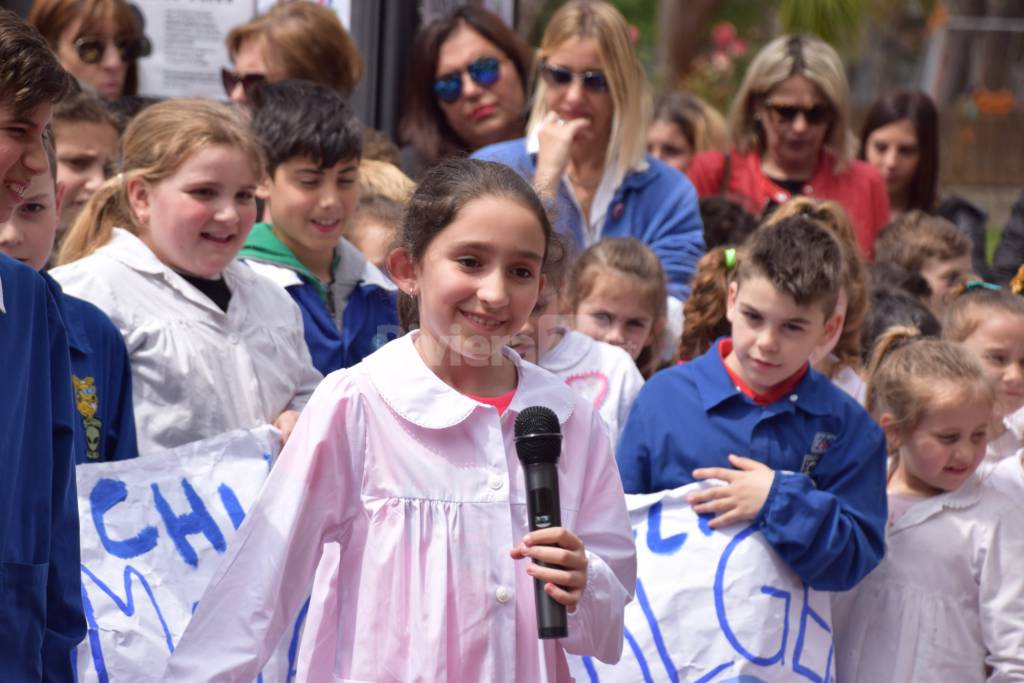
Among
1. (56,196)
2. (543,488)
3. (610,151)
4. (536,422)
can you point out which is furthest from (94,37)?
(543,488)

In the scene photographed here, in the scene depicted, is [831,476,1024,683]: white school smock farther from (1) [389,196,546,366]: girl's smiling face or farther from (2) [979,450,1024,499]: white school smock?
(1) [389,196,546,366]: girl's smiling face

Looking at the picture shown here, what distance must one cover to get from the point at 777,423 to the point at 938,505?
73cm

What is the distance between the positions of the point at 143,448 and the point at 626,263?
1948mm

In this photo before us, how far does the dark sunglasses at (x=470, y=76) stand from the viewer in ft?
22.5

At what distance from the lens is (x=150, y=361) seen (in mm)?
4500

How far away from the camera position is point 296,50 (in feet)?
21.5

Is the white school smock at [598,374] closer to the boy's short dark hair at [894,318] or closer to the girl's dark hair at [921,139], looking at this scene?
the boy's short dark hair at [894,318]

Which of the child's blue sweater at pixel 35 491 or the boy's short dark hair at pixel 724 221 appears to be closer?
the child's blue sweater at pixel 35 491

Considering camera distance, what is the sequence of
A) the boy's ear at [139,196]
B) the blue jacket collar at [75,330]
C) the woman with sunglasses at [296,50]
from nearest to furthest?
the blue jacket collar at [75,330]
the boy's ear at [139,196]
the woman with sunglasses at [296,50]

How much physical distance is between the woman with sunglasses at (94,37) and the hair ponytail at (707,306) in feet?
9.26

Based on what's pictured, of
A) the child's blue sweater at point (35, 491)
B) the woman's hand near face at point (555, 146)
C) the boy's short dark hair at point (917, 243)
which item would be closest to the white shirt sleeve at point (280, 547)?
the child's blue sweater at point (35, 491)

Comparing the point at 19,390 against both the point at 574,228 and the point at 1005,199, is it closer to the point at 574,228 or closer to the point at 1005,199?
the point at 574,228

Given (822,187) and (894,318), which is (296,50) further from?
(894,318)

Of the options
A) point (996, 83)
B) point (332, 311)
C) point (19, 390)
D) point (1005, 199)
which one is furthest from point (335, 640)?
point (996, 83)
